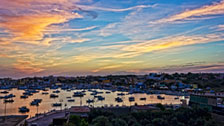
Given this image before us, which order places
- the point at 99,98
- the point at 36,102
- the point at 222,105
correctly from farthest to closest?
the point at 99,98, the point at 36,102, the point at 222,105

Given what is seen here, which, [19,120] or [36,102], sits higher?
[19,120]

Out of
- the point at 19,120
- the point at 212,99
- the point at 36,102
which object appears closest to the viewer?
the point at 19,120

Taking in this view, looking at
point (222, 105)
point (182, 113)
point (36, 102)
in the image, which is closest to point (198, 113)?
point (182, 113)

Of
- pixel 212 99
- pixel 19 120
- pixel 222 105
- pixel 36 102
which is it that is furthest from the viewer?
pixel 36 102

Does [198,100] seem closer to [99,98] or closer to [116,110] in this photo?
[116,110]

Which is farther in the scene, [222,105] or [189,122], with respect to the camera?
[222,105]

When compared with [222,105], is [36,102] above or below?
below

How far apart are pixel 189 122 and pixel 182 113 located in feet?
2.57

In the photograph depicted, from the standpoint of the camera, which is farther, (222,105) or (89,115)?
(222,105)

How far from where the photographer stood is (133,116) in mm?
12211

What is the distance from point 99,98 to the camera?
38750 millimetres

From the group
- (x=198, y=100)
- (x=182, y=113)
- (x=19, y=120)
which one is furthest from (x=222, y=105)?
(x=19, y=120)

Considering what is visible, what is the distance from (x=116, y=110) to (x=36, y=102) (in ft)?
65.6

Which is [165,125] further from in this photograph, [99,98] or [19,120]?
[99,98]
